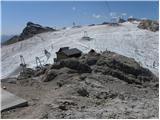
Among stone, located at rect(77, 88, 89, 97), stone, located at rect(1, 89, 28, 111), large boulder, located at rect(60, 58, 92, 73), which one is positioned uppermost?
large boulder, located at rect(60, 58, 92, 73)

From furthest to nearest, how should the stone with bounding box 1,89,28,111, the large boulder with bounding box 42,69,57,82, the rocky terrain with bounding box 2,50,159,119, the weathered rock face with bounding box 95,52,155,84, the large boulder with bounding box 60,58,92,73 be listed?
the weathered rock face with bounding box 95,52,155,84 → the large boulder with bounding box 60,58,92,73 → the large boulder with bounding box 42,69,57,82 → the stone with bounding box 1,89,28,111 → the rocky terrain with bounding box 2,50,159,119

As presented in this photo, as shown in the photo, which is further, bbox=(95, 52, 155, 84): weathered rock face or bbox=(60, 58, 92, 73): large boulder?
bbox=(95, 52, 155, 84): weathered rock face

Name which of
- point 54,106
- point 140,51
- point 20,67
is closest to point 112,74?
point 54,106

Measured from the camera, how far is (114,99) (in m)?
9.85

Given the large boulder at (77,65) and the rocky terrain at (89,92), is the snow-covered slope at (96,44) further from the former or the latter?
the large boulder at (77,65)

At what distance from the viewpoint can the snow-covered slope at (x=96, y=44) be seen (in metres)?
24.4

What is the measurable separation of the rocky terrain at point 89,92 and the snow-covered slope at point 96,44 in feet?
22.1

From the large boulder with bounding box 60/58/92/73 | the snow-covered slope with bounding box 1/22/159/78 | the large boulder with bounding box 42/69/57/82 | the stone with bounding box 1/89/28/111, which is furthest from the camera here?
the snow-covered slope with bounding box 1/22/159/78

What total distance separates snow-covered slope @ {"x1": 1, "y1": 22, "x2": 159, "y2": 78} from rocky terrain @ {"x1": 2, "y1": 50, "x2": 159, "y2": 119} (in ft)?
22.1

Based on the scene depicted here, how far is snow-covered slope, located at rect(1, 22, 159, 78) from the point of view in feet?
80.0

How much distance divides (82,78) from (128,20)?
2852cm

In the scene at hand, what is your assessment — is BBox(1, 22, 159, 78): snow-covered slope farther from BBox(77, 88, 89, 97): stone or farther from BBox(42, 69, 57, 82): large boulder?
BBox(77, 88, 89, 97): stone

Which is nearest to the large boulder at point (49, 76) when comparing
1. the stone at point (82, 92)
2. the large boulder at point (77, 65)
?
the large boulder at point (77, 65)

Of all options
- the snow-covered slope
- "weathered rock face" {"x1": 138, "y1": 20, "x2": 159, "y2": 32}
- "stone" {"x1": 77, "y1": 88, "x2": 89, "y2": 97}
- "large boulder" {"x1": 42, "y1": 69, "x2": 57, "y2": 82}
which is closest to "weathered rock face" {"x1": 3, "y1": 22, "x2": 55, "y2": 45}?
the snow-covered slope
